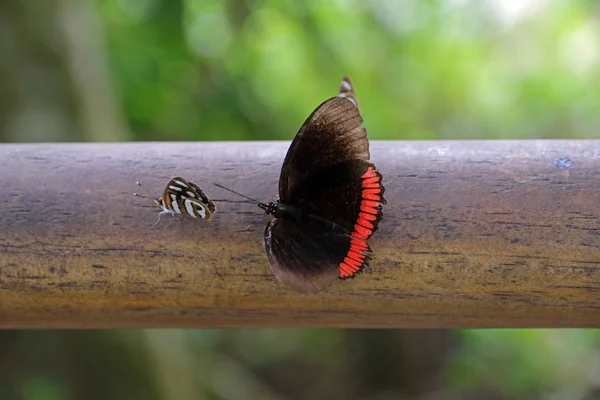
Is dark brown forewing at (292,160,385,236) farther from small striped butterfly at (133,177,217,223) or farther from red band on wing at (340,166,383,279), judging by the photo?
small striped butterfly at (133,177,217,223)

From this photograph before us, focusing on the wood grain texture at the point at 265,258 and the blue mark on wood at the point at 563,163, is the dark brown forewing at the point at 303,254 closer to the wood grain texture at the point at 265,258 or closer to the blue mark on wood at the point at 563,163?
the wood grain texture at the point at 265,258

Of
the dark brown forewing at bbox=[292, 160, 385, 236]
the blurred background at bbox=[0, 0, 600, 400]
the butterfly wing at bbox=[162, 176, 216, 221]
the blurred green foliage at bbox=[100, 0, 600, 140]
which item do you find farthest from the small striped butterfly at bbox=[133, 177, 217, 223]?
the blurred green foliage at bbox=[100, 0, 600, 140]

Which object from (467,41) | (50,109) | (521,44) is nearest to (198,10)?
(50,109)

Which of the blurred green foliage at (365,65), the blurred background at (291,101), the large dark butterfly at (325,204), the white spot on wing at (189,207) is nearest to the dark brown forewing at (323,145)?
the large dark butterfly at (325,204)

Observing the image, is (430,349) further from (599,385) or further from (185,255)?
(185,255)

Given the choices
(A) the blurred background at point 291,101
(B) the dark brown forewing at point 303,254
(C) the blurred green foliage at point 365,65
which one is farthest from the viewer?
(C) the blurred green foliage at point 365,65

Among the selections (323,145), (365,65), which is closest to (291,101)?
(365,65)

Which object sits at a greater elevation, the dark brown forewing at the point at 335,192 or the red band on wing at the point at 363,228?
the dark brown forewing at the point at 335,192

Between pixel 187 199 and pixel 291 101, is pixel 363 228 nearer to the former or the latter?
pixel 187 199
